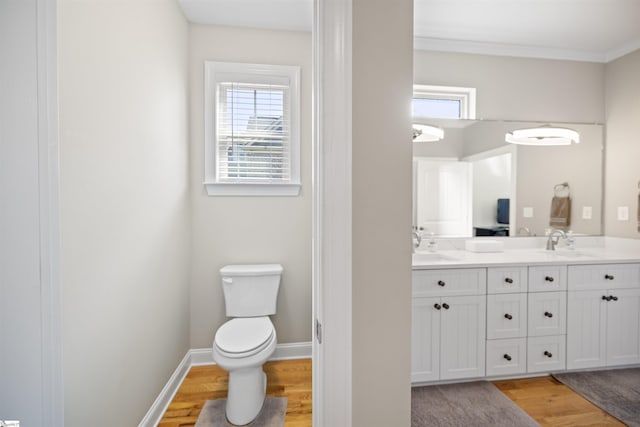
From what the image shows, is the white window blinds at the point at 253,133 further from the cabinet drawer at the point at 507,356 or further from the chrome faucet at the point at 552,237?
the chrome faucet at the point at 552,237

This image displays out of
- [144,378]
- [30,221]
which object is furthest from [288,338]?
[30,221]

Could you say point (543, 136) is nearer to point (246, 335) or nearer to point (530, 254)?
point (530, 254)

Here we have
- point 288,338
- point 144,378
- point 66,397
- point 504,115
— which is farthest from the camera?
point 504,115

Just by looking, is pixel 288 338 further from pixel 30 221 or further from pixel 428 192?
pixel 30 221

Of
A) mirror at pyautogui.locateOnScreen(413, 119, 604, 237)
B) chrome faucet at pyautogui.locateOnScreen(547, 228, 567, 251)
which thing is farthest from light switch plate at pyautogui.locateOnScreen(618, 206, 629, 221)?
chrome faucet at pyautogui.locateOnScreen(547, 228, 567, 251)

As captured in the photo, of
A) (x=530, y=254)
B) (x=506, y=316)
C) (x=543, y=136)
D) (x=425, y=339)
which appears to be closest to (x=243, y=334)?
(x=425, y=339)

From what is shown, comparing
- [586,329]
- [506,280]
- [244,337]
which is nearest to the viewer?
[244,337]

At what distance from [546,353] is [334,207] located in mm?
2227

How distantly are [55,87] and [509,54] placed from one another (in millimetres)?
3055

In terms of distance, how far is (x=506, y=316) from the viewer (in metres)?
2.00

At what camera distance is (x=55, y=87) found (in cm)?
81

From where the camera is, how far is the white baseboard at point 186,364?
1.62 metres

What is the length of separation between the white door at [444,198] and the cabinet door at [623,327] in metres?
1.10

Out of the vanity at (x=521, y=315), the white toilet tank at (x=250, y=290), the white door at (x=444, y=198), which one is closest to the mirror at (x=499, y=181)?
the white door at (x=444, y=198)
